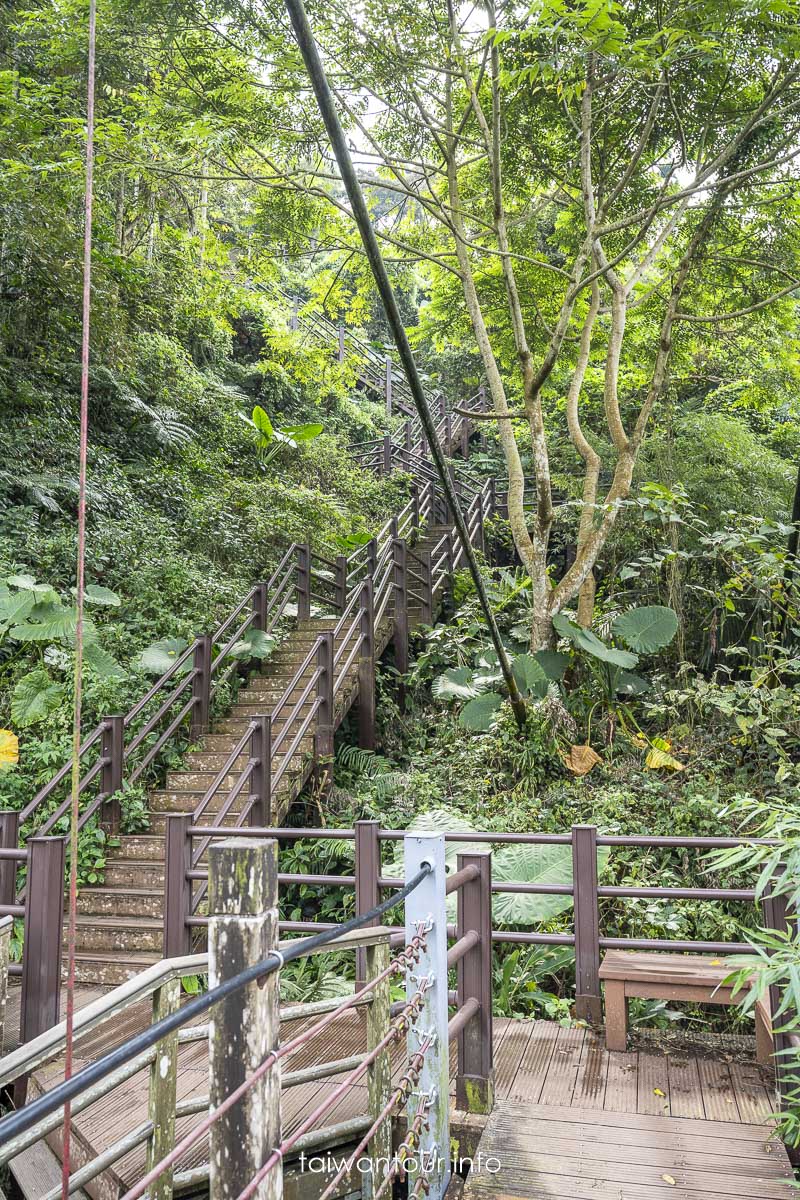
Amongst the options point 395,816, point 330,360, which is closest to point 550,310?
point 330,360

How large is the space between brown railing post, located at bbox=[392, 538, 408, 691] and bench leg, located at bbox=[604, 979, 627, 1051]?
18.0 ft

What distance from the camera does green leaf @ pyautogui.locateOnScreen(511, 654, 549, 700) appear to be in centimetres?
707

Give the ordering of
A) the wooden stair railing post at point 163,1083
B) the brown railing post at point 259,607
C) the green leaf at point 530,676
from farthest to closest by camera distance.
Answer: the brown railing post at point 259,607
the green leaf at point 530,676
the wooden stair railing post at point 163,1083

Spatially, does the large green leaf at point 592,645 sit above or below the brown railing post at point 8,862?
above

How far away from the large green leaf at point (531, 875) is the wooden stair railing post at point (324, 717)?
1913 millimetres

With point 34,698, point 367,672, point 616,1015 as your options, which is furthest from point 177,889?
point 367,672

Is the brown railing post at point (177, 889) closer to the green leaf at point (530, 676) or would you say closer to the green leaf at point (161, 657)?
the green leaf at point (161, 657)

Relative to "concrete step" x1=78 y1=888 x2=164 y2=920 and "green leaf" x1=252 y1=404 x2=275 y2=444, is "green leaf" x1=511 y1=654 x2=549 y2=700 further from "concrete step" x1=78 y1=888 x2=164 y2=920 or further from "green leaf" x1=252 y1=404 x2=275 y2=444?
"green leaf" x1=252 y1=404 x2=275 y2=444

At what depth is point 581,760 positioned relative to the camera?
6688mm

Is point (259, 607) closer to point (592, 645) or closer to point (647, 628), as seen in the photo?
point (592, 645)

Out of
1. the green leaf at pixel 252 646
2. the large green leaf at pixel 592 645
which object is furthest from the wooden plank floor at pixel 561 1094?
the green leaf at pixel 252 646

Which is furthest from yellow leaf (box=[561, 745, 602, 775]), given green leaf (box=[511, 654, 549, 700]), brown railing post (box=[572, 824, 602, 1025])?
brown railing post (box=[572, 824, 602, 1025])

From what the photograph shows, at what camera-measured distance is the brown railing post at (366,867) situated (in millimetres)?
4012

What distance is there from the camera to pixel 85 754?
235 inches
